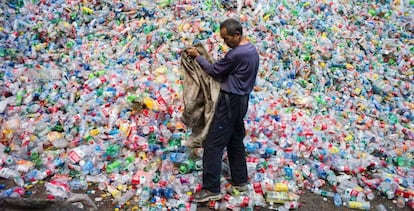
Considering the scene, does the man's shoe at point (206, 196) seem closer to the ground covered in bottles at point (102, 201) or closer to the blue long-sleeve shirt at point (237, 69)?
the ground covered in bottles at point (102, 201)

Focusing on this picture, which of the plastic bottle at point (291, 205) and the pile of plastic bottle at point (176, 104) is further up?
the pile of plastic bottle at point (176, 104)

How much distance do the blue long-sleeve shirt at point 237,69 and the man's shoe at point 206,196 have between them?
3.55 ft

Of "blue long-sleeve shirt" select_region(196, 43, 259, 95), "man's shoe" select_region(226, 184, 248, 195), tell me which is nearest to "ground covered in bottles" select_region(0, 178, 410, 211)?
"man's shoe" select_region(226, 184, 248, 195)

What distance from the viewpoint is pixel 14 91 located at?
18.5 ft

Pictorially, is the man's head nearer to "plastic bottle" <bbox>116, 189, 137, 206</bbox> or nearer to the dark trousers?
the dark trousers

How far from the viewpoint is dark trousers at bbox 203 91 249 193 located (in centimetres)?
401

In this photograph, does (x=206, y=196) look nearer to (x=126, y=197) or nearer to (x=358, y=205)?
(x=126, y=197)

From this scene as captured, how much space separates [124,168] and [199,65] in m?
1.48

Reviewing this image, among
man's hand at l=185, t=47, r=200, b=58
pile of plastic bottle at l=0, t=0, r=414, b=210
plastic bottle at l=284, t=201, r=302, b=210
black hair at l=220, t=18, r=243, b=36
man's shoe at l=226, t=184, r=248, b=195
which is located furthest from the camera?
pile of plastic bottle at l=0, t=0, r=414, b=210

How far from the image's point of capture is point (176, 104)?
18.3 feet

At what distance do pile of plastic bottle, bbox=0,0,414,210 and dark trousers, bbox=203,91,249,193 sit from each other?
339 mm

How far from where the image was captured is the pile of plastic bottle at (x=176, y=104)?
182 inches

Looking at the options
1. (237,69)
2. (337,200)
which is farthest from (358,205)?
(237,69)

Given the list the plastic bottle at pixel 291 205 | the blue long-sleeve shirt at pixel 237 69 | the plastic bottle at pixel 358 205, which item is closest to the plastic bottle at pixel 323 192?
the plastic bottle at pixel 358 205
